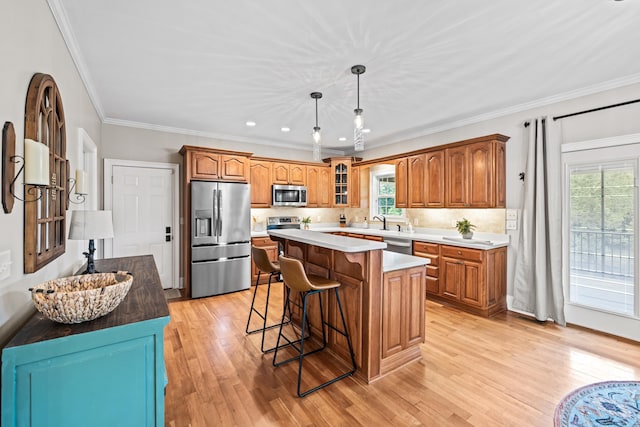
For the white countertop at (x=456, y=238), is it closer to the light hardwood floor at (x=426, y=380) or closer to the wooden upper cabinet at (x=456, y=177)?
the wooden upper cabinet at (x=456, y=177)

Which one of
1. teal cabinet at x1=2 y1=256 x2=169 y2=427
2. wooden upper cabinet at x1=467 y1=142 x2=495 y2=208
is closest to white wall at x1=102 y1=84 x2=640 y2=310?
wooden upper cabinet at x1=467 y1=142 x2=495 y2=208

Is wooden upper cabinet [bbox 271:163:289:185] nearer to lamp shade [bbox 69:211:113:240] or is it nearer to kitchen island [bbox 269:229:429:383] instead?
kitchen island [bbox 269:229:429:383]

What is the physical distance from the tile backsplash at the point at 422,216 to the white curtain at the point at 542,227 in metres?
0.46

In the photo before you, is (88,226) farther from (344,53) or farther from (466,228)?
(466,228)

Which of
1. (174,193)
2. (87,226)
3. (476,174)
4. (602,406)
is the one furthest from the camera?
(174,193)

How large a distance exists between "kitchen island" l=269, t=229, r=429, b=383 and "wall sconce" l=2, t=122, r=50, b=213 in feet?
5.67

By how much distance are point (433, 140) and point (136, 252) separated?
16.7 ft

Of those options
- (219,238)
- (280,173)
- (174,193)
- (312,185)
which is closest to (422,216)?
(312,185)

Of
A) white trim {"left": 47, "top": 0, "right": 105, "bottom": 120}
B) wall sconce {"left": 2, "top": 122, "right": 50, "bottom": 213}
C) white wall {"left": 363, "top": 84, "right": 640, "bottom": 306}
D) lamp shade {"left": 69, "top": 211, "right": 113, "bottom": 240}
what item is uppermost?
white trim {"left": 47, "top": 0, "right": 105, "bottom": 120}

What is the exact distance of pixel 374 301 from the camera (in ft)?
7.77

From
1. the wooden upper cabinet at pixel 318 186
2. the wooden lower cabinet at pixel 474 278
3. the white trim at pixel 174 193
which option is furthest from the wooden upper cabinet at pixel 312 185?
the wooden lower cabinet at pixel 474 278

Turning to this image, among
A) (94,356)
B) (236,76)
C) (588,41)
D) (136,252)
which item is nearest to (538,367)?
(588,41)

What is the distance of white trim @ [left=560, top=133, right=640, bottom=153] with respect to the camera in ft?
9.88

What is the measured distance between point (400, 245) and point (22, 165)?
434 centimetres
